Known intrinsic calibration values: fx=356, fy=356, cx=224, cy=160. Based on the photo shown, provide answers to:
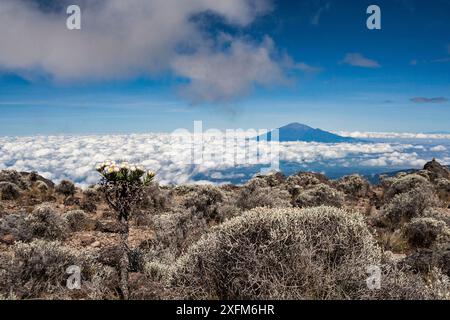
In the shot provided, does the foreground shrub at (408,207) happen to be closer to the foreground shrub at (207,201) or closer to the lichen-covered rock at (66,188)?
the foreground shrub at (207,201)

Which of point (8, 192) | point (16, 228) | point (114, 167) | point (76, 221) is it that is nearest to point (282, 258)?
point (114, 167)

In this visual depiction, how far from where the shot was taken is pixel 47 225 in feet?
38.8

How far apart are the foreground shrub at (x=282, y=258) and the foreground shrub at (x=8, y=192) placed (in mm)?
18551

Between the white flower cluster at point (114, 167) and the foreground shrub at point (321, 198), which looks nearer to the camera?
the white flower cluster at point (114, 167)

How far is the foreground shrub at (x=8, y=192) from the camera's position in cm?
2022

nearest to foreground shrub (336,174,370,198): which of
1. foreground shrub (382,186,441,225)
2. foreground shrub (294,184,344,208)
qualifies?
foreground shrub (294,184,344,208)

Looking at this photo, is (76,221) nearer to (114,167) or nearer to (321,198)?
(114,167)

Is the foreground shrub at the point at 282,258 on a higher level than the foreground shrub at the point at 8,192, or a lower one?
higher

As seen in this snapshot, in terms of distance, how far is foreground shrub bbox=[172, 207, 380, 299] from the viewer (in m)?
4.64

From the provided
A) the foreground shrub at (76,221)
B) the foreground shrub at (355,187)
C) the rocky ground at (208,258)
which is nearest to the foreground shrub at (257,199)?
the rocky ground at (208,258)

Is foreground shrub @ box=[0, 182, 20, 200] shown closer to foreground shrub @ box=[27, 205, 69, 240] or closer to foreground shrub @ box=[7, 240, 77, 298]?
foreground shrub @ box=[27, 205, 69, 240]

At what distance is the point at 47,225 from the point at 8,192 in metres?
10.9

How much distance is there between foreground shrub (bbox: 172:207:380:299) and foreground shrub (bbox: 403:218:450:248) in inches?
259
